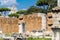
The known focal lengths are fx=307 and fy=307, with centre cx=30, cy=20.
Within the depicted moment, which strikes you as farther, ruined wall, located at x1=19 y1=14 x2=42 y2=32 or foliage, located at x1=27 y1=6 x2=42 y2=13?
foliage, located at x1=27 y1=6 x2=42 y2=13

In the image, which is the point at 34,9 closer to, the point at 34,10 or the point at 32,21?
the point at 34,10

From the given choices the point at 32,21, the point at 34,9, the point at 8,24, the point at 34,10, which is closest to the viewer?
the point at 32,21

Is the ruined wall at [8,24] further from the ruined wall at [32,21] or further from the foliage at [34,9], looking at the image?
the foliage at [34,9]

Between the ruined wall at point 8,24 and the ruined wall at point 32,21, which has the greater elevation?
the ruined wall at point 8,24

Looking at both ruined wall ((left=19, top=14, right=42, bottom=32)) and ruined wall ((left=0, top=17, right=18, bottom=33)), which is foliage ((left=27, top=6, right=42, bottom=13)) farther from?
ruined wall ((left=19, top=14, right=42, bottom=32))

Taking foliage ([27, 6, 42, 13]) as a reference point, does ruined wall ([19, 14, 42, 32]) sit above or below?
below

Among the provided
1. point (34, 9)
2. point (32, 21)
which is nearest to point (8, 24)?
point (32, 21)

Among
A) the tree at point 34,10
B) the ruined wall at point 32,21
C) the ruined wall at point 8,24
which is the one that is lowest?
the ruined wall at point 32,21

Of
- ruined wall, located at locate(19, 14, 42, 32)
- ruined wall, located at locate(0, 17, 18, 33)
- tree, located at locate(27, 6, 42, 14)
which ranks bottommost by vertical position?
ruined wall, located at locate(19, 14, 42, 32)

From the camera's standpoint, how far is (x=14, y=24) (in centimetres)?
4153

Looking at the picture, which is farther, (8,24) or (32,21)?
(8,24)

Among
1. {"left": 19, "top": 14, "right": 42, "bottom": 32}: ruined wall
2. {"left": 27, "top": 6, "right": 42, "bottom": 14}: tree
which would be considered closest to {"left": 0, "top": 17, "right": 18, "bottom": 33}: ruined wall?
{"left": 19, "top": 14, "right": 42, "bottom": 32}: ruined wall

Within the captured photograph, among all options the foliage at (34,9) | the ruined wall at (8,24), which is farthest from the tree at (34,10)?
the ruined wall at (8,24)

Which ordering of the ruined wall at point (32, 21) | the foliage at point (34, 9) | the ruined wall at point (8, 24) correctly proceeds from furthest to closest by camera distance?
the foliage at point (34, 9) → the ruined wall at point (8, 24) → the ruined wall at point (32, 21)
